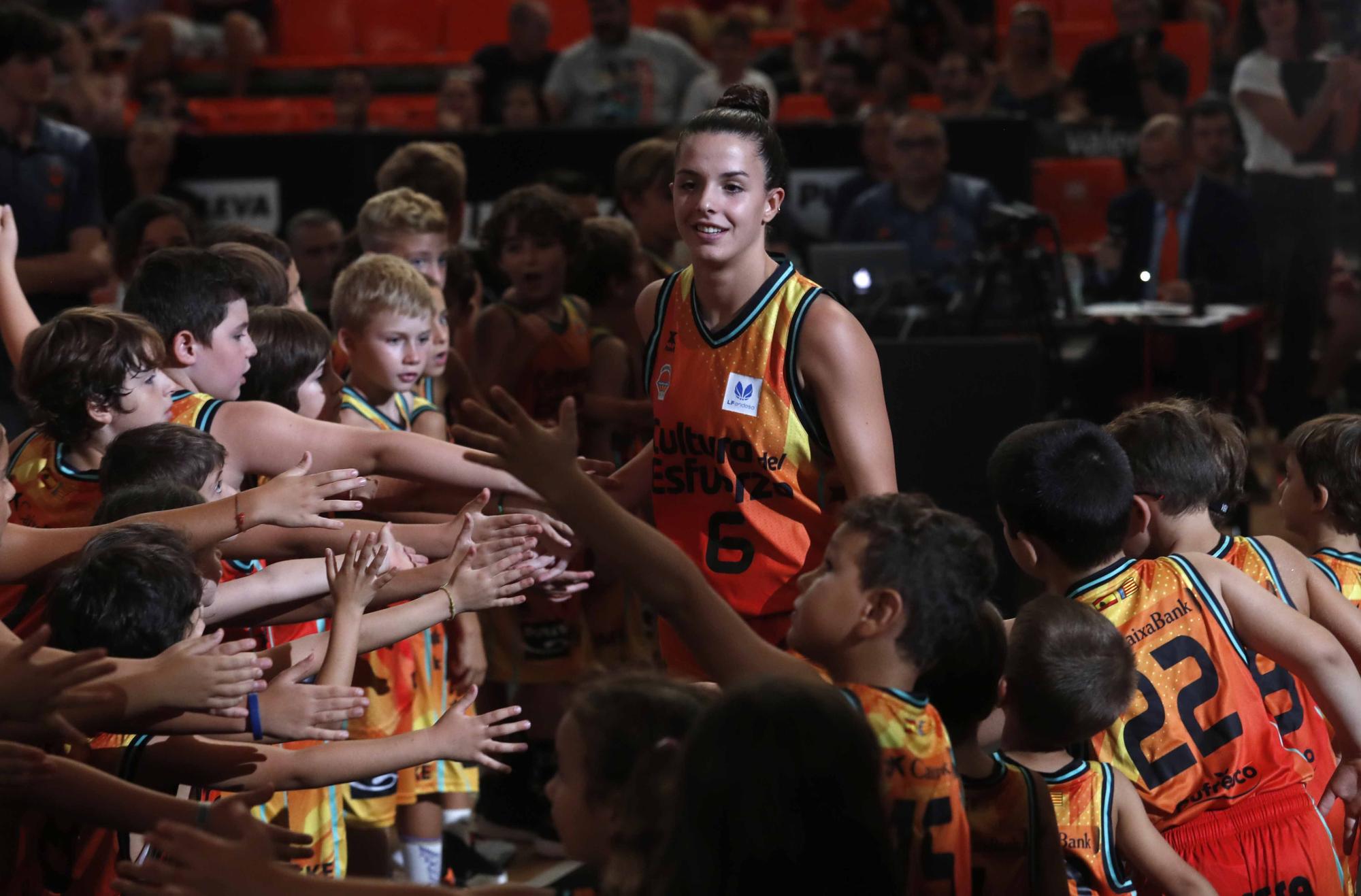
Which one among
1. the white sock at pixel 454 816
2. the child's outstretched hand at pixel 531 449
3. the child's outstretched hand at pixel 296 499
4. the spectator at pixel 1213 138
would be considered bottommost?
the white sock at pixel 454 816

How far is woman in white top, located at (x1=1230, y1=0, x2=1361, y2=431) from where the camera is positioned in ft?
28.3

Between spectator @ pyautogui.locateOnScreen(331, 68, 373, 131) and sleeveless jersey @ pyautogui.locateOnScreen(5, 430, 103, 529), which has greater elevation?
spectator @ pyautogui.locateOnScreen(331, 68, 373, 131)

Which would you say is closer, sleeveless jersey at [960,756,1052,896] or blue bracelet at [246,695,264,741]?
sleeveless jersey at [960,756,1052,896]

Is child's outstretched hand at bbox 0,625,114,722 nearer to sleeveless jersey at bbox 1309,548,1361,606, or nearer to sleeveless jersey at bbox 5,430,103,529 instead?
sleeveless jersey at bbox 5,430,103,529

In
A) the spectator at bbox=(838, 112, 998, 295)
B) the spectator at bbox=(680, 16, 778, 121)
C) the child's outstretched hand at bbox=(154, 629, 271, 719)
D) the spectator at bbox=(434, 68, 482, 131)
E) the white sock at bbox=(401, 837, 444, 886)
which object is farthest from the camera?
the spectator at bbox=(434, 68, 482, 131)

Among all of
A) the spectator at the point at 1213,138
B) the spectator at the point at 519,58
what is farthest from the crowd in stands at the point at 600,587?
the spectator at the point at 519,58

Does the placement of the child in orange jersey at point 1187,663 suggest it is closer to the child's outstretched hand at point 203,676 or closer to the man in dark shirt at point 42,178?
the child's outstretched hand at point 203,676

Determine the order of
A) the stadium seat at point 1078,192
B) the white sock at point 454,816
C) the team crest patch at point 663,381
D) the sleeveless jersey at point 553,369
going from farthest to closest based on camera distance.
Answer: the stadium seat at point 1078,192
the sleeveless jersey at point 553,369
the white sock at point 454,816
the team crest patch at point 663,381

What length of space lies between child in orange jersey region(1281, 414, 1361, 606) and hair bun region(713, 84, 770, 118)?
144cm

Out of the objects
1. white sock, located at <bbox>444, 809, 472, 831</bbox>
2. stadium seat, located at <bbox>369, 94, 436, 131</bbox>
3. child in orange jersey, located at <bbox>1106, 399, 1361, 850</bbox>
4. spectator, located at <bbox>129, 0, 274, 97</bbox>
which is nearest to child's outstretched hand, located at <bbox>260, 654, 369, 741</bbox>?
child in orange jersey, located at <bbox>1106, 399, 1361, 850</bbox>

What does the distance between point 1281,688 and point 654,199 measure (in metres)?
3.62

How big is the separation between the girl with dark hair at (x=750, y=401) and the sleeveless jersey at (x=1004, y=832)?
0.80m

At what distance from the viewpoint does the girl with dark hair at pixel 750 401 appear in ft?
10.3

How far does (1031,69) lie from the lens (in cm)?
1020
